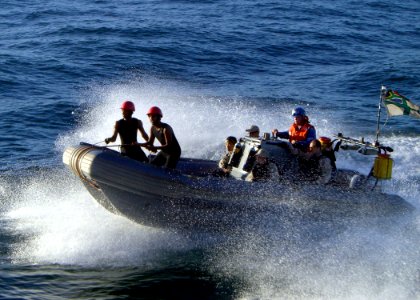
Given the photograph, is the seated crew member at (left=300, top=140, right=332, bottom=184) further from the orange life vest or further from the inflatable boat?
the orange life vest

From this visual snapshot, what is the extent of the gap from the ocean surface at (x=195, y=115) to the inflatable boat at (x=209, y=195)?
27 cm

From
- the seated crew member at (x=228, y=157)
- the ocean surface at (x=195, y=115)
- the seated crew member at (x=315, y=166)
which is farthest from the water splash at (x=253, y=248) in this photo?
the seated crew member at (x=228, y=157)

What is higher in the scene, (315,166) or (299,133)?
(299,133)

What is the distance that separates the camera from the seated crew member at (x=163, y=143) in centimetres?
1101

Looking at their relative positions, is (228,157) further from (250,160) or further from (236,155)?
(250,160)

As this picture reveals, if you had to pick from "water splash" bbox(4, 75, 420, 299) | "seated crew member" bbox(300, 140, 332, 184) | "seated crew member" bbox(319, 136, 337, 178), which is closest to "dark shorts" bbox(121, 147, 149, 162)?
"water splash" bbox(4, 75, 420, 299)

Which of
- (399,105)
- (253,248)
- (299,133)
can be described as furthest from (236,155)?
(399,105)

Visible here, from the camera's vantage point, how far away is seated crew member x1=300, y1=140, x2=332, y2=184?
11523 millimetres

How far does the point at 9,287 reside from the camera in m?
9.84

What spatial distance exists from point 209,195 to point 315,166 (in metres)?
1.83

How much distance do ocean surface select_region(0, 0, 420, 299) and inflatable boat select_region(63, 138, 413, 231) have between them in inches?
10.6

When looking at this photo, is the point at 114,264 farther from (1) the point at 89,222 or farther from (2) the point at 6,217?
(2) the point at 6,217

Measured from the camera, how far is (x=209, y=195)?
1088 centimetres

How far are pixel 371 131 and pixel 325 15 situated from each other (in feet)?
43.9
